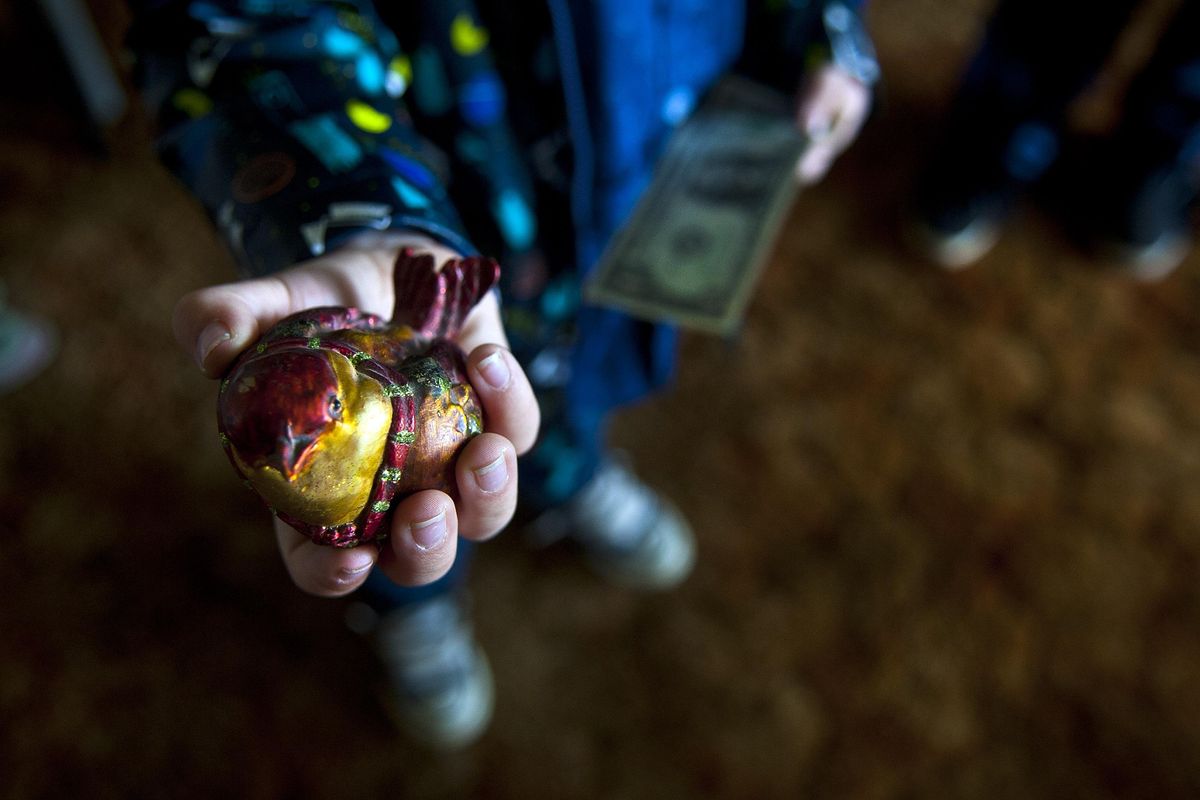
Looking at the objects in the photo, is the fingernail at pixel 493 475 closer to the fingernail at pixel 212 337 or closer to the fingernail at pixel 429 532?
the fingernail at pixel 429 532

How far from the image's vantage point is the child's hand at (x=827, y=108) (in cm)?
76

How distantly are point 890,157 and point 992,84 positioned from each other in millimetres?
274

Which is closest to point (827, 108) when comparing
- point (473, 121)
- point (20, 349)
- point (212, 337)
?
point (473, 121)

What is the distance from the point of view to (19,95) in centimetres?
159

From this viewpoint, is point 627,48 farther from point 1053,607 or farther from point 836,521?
point 1053,607

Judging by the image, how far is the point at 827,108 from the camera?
0.77 metres

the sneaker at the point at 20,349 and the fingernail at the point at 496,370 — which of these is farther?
the sneaker at the point at 20,349

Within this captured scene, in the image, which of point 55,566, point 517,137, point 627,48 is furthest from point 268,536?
point 627,48

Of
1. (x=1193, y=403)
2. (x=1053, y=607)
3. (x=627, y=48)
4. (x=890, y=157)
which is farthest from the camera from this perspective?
(x=890, y=157)

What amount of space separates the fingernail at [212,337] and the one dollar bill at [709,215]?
357mm

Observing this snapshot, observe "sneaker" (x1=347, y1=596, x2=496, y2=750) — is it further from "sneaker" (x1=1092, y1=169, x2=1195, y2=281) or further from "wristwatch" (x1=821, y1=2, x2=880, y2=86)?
"sneaker" (x1=1092, y1=169, x2=1195, y2=281)

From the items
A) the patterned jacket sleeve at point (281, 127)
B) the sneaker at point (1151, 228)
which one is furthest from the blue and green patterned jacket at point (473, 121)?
the sneaker at point (1151, 228)

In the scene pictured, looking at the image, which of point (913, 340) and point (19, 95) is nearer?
point (913, 340)

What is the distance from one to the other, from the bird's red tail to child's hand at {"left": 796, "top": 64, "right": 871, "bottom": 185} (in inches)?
17.2
